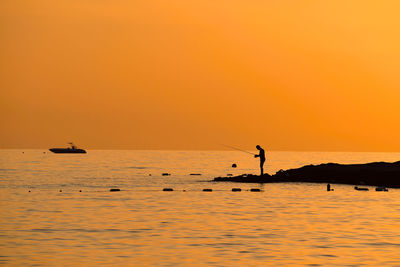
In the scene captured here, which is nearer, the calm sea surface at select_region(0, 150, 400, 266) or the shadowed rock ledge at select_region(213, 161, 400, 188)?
the calm sea surface at select_region(0, 150, 400, 266)

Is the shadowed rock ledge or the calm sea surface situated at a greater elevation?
the shadowed rock ledge

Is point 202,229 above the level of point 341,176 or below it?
below

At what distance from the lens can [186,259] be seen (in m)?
19.7

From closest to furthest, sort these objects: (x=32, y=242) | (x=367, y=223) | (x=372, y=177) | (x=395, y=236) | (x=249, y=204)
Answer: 1. (x=32, y=242)
2. (x=395, y=236)
3. (x=367, y=223)
4. (x=249, y=204)
5. (x=372, y=177)

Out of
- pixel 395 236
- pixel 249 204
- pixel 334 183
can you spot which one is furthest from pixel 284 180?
pixel 395 236

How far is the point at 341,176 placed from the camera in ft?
188

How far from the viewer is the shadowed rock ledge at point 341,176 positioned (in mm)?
54131

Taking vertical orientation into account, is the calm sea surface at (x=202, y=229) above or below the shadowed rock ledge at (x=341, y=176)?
below

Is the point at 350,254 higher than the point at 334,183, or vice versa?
the point at 334,183

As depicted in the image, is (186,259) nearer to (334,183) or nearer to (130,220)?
(130,220)

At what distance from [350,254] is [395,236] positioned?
457cm

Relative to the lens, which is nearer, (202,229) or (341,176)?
(202,229)

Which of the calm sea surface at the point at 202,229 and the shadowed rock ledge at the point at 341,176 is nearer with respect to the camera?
the calm sea surface at the point at 202,229

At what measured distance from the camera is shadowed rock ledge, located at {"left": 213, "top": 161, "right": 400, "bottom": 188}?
5413cm
